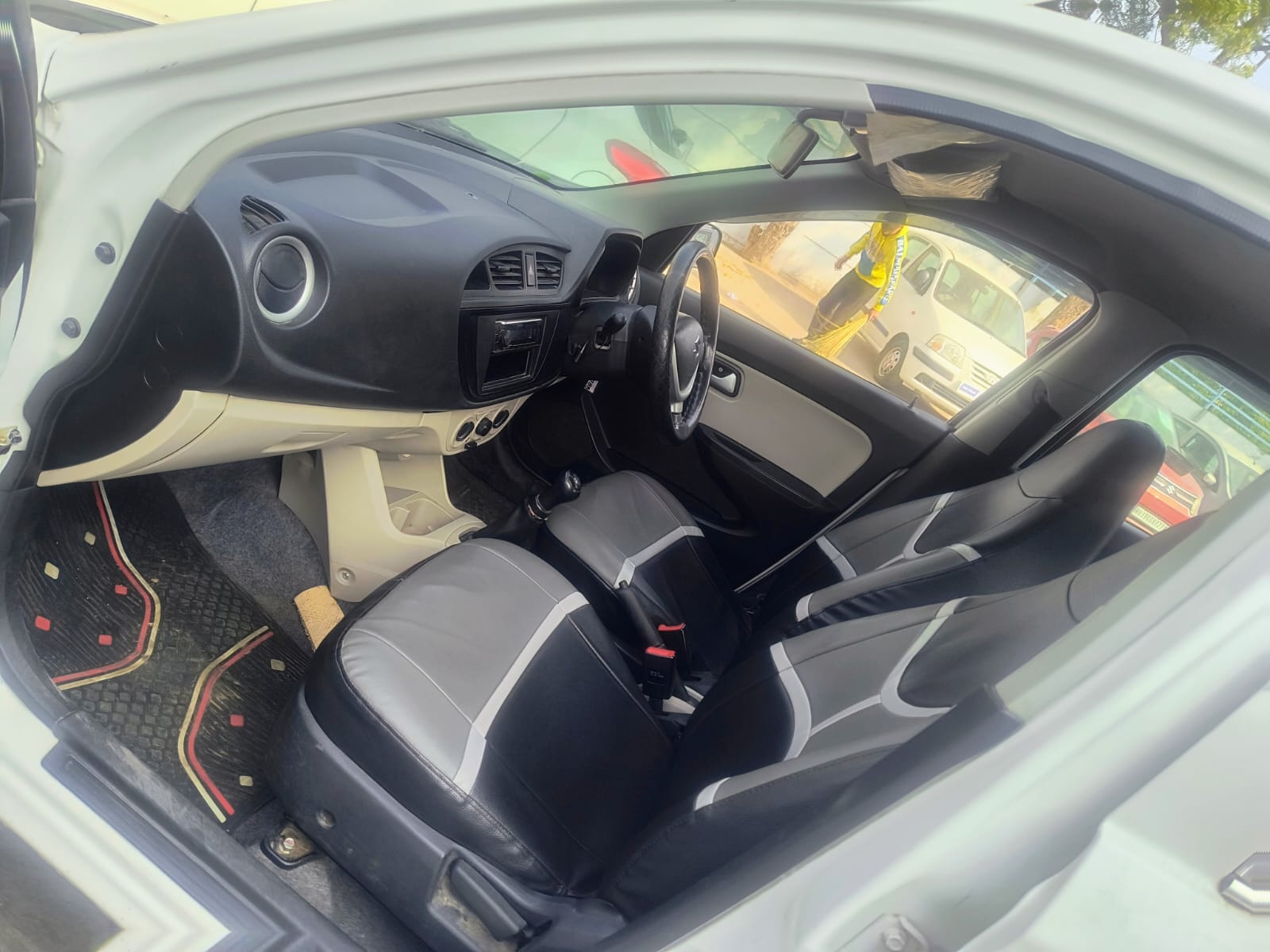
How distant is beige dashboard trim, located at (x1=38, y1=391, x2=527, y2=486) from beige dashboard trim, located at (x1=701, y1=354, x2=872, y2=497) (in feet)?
2.49

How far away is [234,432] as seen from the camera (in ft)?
4.15

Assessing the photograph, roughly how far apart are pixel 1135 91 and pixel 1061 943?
560 millimetres

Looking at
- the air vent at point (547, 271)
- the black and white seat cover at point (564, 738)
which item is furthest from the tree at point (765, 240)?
the black and white seat cover at point (564, 738)

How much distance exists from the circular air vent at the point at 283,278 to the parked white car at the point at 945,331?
4.08ft

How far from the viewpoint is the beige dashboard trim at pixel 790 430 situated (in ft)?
6.59

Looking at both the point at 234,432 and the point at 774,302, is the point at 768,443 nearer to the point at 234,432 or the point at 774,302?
the point at 774,302

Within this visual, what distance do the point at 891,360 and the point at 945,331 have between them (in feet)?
0.44

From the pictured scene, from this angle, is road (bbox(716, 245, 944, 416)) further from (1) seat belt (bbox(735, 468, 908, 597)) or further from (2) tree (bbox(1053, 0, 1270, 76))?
(2) tree (bbox(1053, 0, 1270, 76))

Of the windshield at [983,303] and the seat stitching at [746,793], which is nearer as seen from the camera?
the seat stitching at [746,793]

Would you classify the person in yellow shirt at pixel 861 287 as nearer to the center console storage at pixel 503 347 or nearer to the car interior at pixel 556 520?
the car interior at pixel 556 520

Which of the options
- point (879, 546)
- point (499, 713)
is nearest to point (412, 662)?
point (499, 713)

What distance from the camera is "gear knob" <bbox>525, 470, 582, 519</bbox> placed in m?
1.75

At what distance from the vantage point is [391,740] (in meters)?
1.03

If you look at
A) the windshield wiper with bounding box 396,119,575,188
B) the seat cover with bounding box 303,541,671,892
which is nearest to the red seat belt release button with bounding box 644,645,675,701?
the seat cover with bounding box 303,541,671,892
